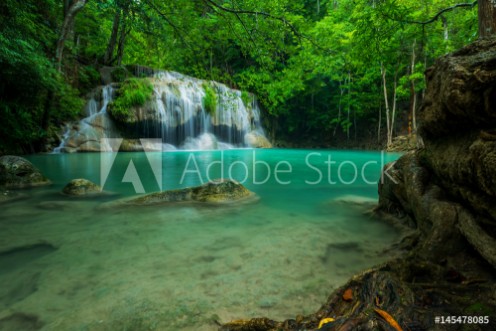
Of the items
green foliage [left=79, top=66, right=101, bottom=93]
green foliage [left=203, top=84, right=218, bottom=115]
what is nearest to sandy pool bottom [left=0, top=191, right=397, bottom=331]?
green foliage [left=79, top=66, right=101, bottom=93]

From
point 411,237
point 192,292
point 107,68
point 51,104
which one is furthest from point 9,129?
point 411,237

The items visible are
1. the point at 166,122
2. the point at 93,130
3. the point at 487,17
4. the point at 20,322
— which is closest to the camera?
the point at 20,322

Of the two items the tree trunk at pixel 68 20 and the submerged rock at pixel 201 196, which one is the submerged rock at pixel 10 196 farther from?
the tree trunk at pixel 68 20

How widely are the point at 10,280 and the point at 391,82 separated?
2624 cm

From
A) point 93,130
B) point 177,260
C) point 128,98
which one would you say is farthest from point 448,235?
point 128,98

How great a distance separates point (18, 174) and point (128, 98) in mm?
10744

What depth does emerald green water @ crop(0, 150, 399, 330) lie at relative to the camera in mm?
1943

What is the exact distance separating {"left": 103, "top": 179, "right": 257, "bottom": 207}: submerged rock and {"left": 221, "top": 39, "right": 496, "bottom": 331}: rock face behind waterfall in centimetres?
312

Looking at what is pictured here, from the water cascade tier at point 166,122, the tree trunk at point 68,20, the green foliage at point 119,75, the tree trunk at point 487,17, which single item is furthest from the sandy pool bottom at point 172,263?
the green foliage at point 119,75

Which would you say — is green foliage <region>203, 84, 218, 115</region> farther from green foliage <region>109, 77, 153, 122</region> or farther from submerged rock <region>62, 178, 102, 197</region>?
submerged rock <region>62, 178, 102, 197</region>

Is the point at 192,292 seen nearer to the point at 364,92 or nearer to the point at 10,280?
the point at 10,280

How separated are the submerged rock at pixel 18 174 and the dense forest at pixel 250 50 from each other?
9.33 ft

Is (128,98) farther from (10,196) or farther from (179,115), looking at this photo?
(10,196)

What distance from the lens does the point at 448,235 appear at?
230 cm
